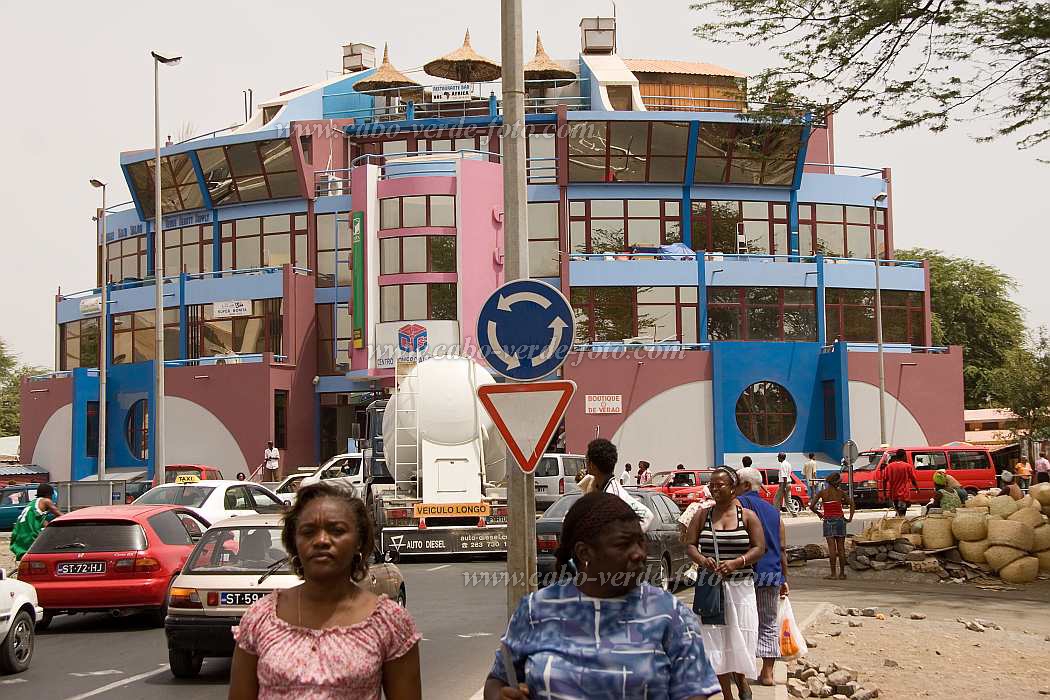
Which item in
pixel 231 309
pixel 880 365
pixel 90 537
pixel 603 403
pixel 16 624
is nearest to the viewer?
pixel 16 624

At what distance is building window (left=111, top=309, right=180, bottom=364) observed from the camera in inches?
2069

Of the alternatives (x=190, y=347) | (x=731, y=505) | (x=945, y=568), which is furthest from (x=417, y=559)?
(x=190, y=347)

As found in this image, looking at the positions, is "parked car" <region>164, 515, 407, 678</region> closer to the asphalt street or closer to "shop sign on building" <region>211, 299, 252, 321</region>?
the asphalt street

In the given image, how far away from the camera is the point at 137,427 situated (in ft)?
172

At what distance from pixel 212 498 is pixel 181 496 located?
2.00ft

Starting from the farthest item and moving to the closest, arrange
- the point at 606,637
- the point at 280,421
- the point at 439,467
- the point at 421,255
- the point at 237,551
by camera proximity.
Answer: the point at 280,421 → the point at 421,255 → the point at 439,467 → the point at 237,551 → the point at 606,637

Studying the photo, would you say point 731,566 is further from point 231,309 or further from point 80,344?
point 80,344

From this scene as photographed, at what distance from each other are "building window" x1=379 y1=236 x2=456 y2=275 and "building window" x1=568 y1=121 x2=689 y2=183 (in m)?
6.02

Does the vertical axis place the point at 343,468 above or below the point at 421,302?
below

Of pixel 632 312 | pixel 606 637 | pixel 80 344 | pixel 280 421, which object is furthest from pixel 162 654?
pixel 80 344

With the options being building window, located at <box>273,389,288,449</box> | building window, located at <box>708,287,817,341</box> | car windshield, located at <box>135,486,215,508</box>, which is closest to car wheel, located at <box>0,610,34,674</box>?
car windshield, located at <box>135,486,215,508</box>

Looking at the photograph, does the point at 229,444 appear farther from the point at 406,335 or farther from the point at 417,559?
the point at 417,559

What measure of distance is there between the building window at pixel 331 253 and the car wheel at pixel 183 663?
133 ft

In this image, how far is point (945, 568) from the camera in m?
20.0
